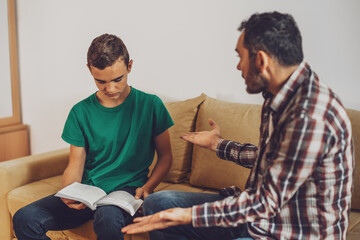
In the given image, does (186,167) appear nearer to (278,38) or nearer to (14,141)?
(278,38)

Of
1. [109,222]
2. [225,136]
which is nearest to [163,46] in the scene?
[225,136]

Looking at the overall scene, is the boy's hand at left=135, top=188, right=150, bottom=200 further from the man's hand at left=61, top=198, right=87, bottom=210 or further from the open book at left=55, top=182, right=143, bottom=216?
the man's hand at left=61, top=198, right=87, bottom=210

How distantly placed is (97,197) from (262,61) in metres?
0.83

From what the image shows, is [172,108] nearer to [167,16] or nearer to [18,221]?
[167,16]

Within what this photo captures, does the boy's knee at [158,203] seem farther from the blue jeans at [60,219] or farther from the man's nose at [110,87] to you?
the man's nose at [110,87]

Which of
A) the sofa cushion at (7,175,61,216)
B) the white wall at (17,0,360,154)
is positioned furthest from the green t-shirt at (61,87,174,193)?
the white wall at (17,0,360,154)

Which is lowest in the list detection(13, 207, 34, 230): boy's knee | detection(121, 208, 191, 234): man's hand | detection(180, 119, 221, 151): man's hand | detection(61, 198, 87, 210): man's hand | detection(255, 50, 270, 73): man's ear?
detection(13, 207, 34, 230): boy's knee

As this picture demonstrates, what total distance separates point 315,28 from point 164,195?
1.17 metres

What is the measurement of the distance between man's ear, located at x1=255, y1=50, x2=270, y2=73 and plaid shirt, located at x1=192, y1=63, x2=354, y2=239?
0.08 meters

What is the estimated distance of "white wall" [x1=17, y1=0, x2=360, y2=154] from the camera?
1828mm

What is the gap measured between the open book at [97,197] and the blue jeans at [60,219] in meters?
0.03

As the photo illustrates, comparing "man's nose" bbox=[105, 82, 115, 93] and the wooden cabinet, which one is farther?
the wooden cabinet

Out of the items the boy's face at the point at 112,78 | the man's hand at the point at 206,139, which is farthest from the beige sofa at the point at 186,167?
the boy's face at the point at 112,78

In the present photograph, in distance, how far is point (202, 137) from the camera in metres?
1.41
